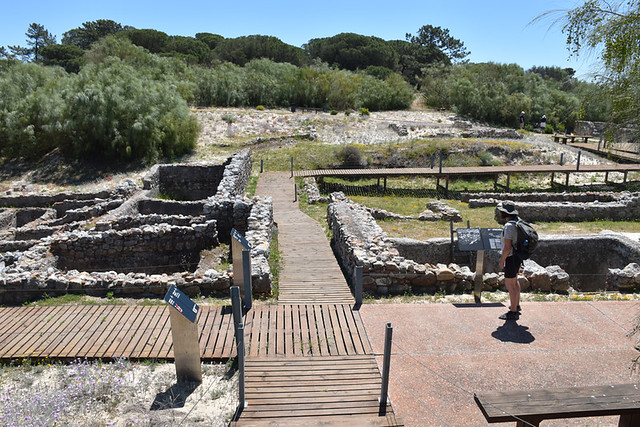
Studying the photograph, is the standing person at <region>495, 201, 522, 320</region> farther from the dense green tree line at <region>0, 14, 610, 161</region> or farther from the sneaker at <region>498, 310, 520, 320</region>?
the dense green tree line at <region>0, 14, 610, 161</region>

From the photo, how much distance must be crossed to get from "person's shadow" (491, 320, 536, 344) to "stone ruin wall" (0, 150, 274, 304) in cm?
377

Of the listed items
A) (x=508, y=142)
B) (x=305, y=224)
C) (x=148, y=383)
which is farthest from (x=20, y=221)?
(x=508, y=142)

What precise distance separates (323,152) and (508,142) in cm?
1067

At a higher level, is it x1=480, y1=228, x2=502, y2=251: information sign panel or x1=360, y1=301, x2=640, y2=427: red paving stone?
x1=480, y1=228, x2=502, y2=251: information sign panel

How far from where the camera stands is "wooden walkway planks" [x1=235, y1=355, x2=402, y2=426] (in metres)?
4.64

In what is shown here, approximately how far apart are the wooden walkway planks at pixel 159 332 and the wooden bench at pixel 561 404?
7.90 feet

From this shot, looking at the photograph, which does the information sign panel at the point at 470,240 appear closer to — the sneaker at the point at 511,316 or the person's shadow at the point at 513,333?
the sneaker at the point at 511,316

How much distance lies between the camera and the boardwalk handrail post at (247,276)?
7020mm

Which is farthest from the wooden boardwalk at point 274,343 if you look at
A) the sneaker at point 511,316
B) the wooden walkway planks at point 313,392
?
the sneaker at point 511,316

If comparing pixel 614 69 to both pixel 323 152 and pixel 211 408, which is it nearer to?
pixel 211 408

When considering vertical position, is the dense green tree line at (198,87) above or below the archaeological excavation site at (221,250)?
above

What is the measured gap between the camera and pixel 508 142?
82.5 feet

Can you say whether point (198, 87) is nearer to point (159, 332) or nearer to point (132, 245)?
point (132, 245)

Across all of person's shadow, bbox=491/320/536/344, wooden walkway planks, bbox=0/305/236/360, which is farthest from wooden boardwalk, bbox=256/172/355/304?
person's shadow, bbox=491/320/536/344
